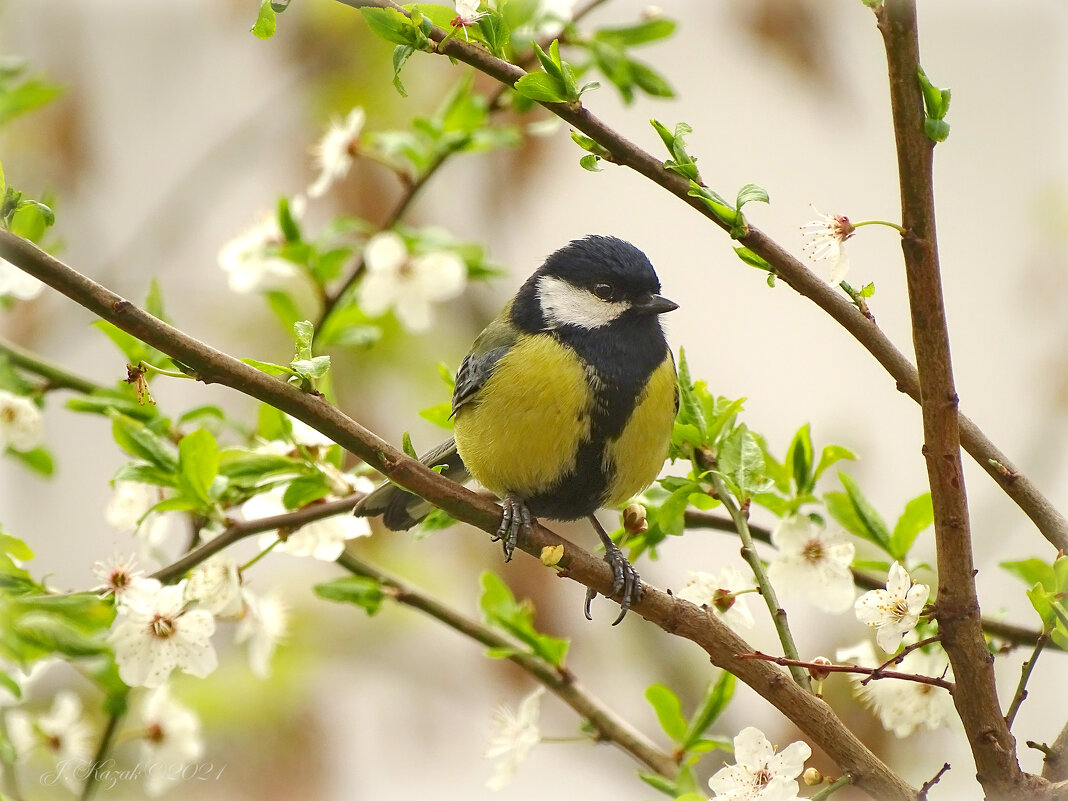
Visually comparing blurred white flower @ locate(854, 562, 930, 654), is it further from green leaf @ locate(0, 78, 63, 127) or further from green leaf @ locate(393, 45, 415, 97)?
green leaf @ locate(0, 78, 63, 127)

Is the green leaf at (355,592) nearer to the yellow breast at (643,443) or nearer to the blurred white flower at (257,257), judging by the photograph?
the yellow breast at (643,443)

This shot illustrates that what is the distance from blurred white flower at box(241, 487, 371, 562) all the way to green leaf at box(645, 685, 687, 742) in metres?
0.43

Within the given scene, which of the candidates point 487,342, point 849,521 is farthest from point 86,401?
point 849,521

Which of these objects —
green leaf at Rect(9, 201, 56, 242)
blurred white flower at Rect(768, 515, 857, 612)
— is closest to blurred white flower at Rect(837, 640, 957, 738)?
blurred white flower at Rect(768, 515, 857, 612)

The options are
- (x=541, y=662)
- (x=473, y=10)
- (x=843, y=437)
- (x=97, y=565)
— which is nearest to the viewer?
(x=473, y=10)

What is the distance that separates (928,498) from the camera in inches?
49.6

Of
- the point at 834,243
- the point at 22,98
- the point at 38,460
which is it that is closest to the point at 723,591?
the point at 834,243

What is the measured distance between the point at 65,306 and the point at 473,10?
1.88 metres

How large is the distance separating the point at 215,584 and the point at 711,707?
639 mm

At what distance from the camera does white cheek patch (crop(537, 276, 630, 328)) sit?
5.52 ft

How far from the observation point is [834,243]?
1.08 metres

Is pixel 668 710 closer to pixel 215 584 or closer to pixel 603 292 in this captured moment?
pixel 215 584

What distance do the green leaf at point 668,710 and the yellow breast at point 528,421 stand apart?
1.22ft

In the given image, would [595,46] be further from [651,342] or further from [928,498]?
[928,498]
